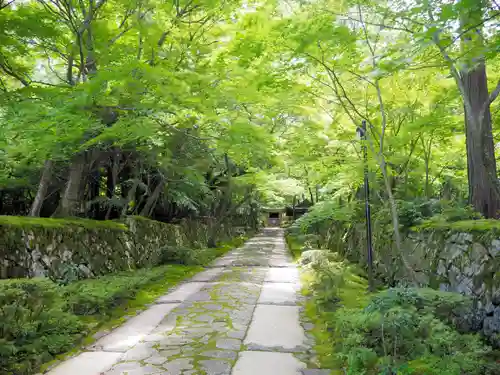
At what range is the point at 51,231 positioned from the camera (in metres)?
8.73

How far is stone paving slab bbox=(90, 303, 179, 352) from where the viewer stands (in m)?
5.18

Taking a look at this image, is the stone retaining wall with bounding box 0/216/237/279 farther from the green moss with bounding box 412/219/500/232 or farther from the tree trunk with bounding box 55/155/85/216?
the green moss with bounding box 412/219/500/232

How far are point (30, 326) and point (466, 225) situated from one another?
652 centimetres

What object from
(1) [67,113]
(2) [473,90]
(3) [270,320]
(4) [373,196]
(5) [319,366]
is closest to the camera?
(5) [319,366]

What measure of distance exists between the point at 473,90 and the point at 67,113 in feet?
27.2

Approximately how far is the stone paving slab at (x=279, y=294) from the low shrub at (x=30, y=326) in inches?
154

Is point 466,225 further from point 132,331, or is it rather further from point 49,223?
point 49,223

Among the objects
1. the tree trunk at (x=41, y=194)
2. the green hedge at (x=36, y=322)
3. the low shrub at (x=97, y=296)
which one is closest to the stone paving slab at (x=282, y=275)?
the low shrub at (x=97, y=296)

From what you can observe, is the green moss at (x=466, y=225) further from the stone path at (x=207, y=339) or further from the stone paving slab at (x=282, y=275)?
the stone paving slab at (x=282, y=275)

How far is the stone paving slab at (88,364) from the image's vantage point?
14.1 feet

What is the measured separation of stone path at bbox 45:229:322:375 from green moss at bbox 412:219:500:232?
313cm

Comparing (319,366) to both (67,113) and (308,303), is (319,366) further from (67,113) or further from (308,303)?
(67,113)

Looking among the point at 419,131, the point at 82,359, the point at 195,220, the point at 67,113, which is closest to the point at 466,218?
the point at 419,131

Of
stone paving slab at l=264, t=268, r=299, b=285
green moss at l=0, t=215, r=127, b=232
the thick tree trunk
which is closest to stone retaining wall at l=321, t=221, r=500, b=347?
the thick tree trunk
